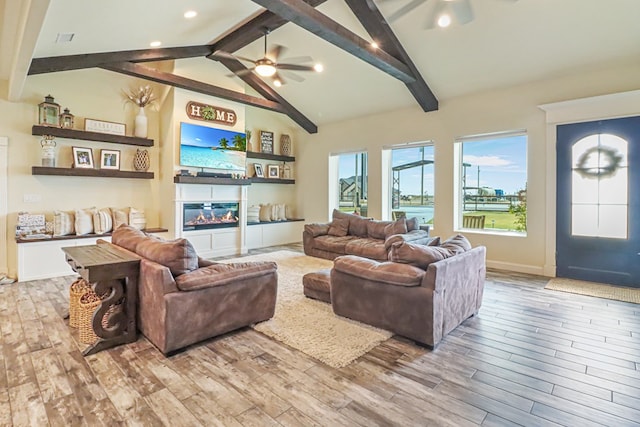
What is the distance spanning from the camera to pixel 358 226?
6652 mm

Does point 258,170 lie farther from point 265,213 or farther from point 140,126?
point 140,126

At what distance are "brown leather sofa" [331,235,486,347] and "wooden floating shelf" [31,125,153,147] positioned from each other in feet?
16.6

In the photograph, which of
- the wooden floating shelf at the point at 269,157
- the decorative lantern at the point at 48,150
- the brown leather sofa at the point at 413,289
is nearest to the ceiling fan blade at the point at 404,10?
the brown leather sofa at the point at 413,289

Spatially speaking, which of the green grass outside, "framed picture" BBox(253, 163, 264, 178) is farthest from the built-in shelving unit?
the green grass outside

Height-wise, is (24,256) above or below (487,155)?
below

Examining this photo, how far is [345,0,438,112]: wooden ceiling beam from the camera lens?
467 centimetres

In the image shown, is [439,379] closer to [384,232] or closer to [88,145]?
[384,232]

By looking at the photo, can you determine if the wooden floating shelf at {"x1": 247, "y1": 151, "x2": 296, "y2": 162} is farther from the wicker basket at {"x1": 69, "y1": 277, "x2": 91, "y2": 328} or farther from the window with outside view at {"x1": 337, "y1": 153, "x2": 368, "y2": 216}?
the wicker basket at {"x1": 69, "y1": 277, "x2": 91, "y2": 328}

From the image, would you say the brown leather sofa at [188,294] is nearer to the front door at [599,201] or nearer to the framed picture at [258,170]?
the front door at [599,201]

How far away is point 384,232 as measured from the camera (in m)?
6.20

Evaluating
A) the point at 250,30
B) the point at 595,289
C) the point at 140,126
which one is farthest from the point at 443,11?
the point at 140,126

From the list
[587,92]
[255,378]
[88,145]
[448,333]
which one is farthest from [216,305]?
[587,92]

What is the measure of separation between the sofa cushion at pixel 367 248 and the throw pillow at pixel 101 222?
13.7 feet

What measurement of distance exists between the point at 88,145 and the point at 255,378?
221 inches
